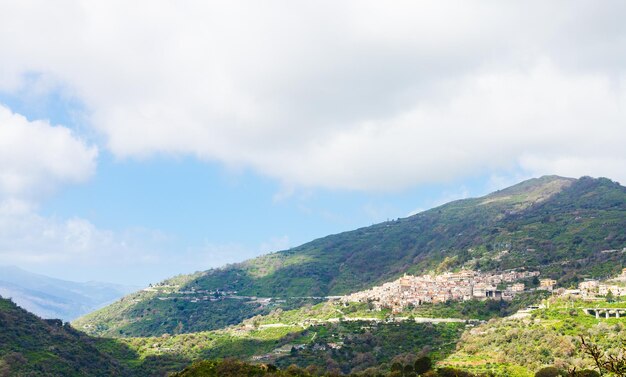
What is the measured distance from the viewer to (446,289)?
401 ft

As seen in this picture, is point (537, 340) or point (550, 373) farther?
point (537, 340)

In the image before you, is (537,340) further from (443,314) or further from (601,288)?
(443,314)

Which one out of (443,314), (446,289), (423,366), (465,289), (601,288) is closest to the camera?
(423,366)

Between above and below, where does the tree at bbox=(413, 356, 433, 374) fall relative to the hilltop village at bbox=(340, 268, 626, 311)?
below

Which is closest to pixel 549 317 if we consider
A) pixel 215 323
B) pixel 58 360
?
pixel 58 360

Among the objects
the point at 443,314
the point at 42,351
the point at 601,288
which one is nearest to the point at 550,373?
the point at 601,288

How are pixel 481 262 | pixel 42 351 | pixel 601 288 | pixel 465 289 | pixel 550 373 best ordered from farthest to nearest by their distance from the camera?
pixel 481 262
pixel 465 289
pixel 601 288
pixel 42 351
pixel 550 373

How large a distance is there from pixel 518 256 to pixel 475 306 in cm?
3768

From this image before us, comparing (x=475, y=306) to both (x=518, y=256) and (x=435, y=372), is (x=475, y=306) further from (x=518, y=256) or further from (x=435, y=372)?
(x=435, y=372)

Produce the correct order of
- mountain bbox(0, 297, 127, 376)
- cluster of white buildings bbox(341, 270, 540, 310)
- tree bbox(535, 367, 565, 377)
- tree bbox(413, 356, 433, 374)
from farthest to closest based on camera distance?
cluster of white buildings bbox(341, 270, 540, 310), mountain bbox(0, 297, 127, 376), tree bbox(413, 356, 433, 374), tree bbox(535, 367, 565, 377)

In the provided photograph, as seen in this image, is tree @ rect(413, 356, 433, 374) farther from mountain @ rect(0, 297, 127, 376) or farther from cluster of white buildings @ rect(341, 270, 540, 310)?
mountain @ rect(0, 297, 127, 376)

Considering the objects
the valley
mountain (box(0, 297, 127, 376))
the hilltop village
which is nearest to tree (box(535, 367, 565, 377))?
the valley

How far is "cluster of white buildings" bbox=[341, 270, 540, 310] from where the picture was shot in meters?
113

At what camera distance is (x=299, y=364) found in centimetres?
8400
